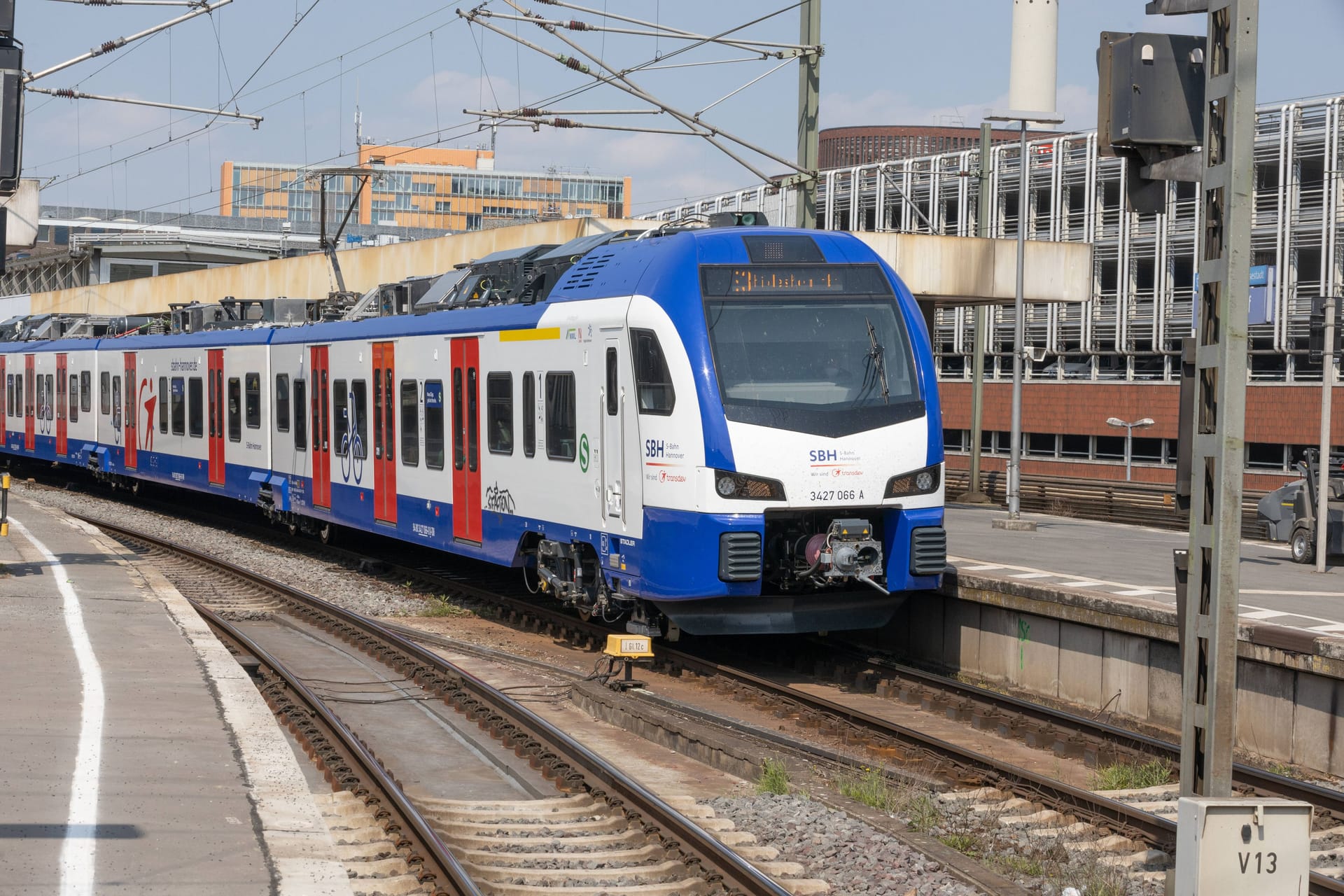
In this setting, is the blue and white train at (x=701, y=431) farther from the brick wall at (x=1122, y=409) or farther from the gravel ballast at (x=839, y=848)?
the brick wall at (x=1122, y=409)

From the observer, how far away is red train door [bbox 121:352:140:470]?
1227 inches

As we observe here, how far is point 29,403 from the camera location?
3966 centimetres

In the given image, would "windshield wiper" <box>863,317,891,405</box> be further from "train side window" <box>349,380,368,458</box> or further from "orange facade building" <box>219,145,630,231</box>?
"orange facade building" <box>219,145,630,231</box>

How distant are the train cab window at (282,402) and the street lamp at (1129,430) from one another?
2988cm

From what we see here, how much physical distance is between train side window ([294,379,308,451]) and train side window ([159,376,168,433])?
746 cm

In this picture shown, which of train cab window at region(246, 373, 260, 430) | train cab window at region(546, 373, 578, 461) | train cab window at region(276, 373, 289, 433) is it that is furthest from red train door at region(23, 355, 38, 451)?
train cab window at region(546, 373, 578, 461)

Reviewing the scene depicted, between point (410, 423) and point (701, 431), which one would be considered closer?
point (701, 431)

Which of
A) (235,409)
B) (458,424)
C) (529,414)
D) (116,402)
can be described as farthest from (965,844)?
(116,402)

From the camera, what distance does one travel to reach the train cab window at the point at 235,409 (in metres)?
25.0

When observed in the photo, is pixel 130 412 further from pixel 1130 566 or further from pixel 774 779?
pixel 774 779

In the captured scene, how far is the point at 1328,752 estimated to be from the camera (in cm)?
1030

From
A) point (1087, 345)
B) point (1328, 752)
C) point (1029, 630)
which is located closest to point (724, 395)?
point (1029, 630)

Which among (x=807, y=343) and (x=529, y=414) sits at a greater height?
(x=807, y=343)

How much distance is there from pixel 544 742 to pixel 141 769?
9.51 ft
